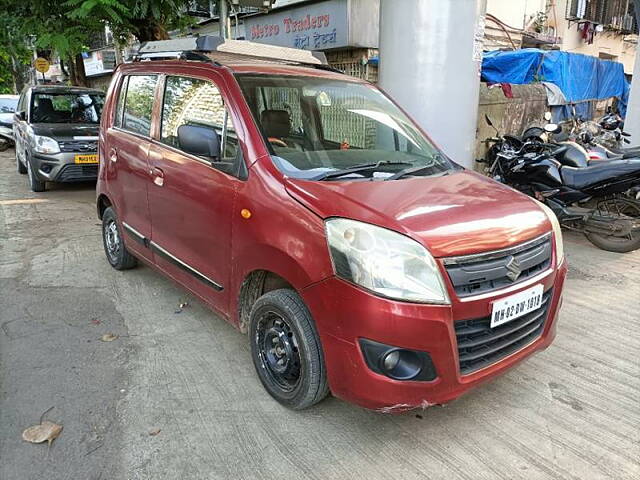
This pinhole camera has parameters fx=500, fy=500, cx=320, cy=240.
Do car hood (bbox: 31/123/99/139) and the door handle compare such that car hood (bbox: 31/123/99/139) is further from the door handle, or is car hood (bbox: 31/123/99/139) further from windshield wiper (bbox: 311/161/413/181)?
windshield wiper (bbox: 311/161/413/181)

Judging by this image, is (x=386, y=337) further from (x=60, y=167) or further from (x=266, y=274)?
(x=60, y=167)

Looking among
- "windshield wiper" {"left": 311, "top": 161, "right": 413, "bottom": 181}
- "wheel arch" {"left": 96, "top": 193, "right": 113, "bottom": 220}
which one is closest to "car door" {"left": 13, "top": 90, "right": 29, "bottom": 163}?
"wheel arch" {"left": 96, "top": 193, "right": 113, "bottom": 220}

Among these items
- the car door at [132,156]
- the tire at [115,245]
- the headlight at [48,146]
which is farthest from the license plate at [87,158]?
the car door at [132,156]

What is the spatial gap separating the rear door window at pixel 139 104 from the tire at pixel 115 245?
965 millimetres

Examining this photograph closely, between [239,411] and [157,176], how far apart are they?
1835 mm

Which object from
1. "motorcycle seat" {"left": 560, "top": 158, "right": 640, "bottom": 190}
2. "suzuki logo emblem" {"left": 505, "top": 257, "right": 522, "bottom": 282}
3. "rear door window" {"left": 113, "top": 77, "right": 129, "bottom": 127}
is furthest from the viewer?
"motorcycle seat" {"left": 560, "top": 158, "right": 640, "bottom": 190}

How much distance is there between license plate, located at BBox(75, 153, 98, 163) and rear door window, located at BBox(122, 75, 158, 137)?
4.73m

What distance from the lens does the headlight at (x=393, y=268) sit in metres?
2.24

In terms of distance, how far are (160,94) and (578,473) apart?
361 cm

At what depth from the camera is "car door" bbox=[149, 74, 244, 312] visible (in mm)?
3066

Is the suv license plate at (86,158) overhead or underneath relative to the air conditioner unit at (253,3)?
underneath

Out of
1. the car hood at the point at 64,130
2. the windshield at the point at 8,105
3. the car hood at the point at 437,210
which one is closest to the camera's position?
the car hood at the point at 437,210

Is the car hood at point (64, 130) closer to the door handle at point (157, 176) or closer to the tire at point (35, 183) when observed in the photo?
the tire at point (35, 183)

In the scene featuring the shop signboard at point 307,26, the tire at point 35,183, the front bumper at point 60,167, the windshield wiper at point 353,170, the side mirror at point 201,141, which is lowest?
the tire at point 35,183
